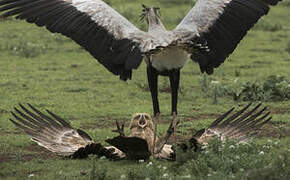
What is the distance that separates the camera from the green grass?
18.9ft

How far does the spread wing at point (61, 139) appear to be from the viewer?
6707 mm

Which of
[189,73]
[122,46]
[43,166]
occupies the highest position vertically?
[122,46]

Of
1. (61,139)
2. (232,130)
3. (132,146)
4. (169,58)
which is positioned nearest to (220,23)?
(169,58)

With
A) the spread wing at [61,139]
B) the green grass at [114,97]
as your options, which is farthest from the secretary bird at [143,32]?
the green grass at [114,97]

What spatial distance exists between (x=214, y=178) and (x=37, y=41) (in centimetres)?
1036

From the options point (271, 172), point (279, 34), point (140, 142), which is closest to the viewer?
point (271, 172)

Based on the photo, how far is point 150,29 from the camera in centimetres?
740

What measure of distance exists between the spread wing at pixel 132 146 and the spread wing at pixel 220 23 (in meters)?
1.30

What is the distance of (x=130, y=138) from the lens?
20.5 ft

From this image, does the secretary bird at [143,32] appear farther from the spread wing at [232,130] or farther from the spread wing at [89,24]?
the spread wing at [232,130]

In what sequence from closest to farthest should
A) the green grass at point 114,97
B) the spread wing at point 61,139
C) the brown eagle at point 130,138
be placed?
the green grass at point 114,97 → the brown eagle at point 130,138 → the spread wing at point 61,139

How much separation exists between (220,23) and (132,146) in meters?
1.85

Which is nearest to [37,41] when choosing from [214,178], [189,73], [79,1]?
Answer: [189,73]

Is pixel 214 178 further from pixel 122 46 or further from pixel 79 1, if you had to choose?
pixel 79 1
